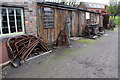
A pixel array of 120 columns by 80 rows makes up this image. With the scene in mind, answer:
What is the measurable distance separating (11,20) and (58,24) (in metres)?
3.99

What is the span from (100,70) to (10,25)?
4.88m

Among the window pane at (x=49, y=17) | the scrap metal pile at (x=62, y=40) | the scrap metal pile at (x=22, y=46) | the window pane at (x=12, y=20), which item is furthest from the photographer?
the window pane at (x=49, y=17)

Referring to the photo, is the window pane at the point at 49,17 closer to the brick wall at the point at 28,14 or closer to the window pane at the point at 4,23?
the brick wall at the point at 28,14

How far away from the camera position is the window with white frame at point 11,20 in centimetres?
525

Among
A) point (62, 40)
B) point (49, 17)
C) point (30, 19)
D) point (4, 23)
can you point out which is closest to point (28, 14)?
point (30, 19)

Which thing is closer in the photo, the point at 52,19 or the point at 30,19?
the point at 30,19

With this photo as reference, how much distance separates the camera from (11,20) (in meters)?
5.58

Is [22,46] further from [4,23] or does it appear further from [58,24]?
[58,24]

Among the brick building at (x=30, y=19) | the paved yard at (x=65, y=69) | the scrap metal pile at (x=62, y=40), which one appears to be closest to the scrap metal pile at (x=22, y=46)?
the brick building at (x=30, y=19)

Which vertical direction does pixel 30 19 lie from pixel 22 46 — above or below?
above

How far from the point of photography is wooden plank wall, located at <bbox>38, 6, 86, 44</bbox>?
7.42 meters

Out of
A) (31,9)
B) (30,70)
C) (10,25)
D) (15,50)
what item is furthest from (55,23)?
(30,70)

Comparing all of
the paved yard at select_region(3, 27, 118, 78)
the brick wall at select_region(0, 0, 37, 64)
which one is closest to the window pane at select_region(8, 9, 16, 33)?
the brick wall at select_region(0, 0, 37, 64)

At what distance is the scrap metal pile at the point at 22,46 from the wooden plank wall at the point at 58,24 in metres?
1.75
